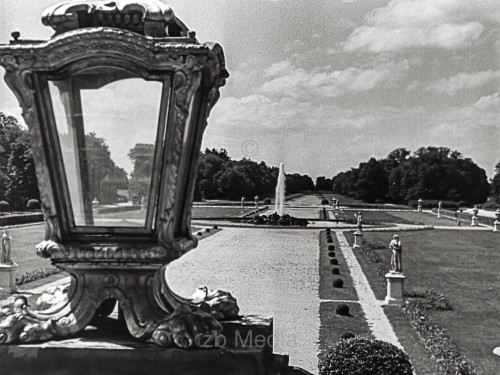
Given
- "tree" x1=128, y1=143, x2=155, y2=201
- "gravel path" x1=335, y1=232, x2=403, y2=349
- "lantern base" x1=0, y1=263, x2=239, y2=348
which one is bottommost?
"gravel path" x1=335, y1=232, x2=403, y2=349

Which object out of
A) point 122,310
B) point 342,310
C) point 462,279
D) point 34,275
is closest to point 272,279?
point 342,310

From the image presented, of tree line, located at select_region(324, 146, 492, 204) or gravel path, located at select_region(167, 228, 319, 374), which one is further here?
tree line, located at select_region(324, 146, 492, 204)

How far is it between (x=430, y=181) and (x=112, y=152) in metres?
106

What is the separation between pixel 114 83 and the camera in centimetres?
312

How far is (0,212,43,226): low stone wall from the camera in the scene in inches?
1704

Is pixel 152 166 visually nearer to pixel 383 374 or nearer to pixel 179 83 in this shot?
pixel 179 83

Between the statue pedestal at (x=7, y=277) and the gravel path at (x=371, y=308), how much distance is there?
920cm

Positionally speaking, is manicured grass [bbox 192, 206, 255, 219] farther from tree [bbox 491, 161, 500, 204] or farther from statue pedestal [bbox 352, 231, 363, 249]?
tree [bbox 491, 161, 500, 204]

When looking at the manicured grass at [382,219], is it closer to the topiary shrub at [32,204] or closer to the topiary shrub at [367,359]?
the topiary shrub at [32,204]

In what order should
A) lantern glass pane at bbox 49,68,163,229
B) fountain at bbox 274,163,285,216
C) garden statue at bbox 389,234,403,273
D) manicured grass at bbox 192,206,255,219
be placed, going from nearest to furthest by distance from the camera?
lantern glass pane at bbox 49,68,163,229, garden statue at bbox 389,234,403,273, manicured grass at bbox 192,206,255,219, fountain at bbox 274,163,285,216

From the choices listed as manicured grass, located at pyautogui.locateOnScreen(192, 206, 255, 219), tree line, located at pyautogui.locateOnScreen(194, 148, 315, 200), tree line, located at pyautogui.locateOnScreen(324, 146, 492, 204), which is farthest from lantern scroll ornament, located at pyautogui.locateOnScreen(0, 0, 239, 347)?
tree line, located at pyautogui.locateOnScreen(324, 146, 492, 204)

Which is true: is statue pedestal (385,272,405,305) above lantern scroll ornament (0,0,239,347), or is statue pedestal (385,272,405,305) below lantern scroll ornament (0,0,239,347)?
below

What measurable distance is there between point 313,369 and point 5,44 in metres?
8.63

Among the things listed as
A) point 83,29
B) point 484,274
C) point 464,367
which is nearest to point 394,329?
point 464,367
